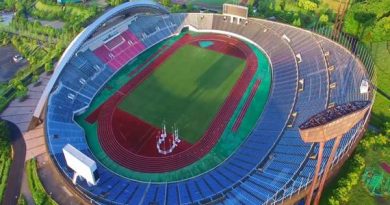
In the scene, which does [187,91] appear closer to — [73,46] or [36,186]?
[73,46]

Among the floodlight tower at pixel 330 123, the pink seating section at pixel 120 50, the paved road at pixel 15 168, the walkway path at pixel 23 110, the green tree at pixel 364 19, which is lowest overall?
the paved road at pixel 15 168

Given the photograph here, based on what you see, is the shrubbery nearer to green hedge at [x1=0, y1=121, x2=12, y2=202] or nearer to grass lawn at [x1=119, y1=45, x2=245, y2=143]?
grass lawn at [x1=119, y1=45, x2=245, y2=143]

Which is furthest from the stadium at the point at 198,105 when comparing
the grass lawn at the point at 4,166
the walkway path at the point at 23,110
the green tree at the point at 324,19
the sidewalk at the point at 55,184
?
the green tree at the point at 324,19

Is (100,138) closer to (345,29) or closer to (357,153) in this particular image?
(357,153)

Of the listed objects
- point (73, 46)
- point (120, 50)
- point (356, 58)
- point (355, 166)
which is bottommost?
point (355, 166)

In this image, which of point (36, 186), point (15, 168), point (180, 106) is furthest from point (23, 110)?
point (180, 106)

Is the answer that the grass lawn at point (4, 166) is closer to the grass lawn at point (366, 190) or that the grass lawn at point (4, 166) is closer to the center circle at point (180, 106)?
the center circle at point (180, 106)
